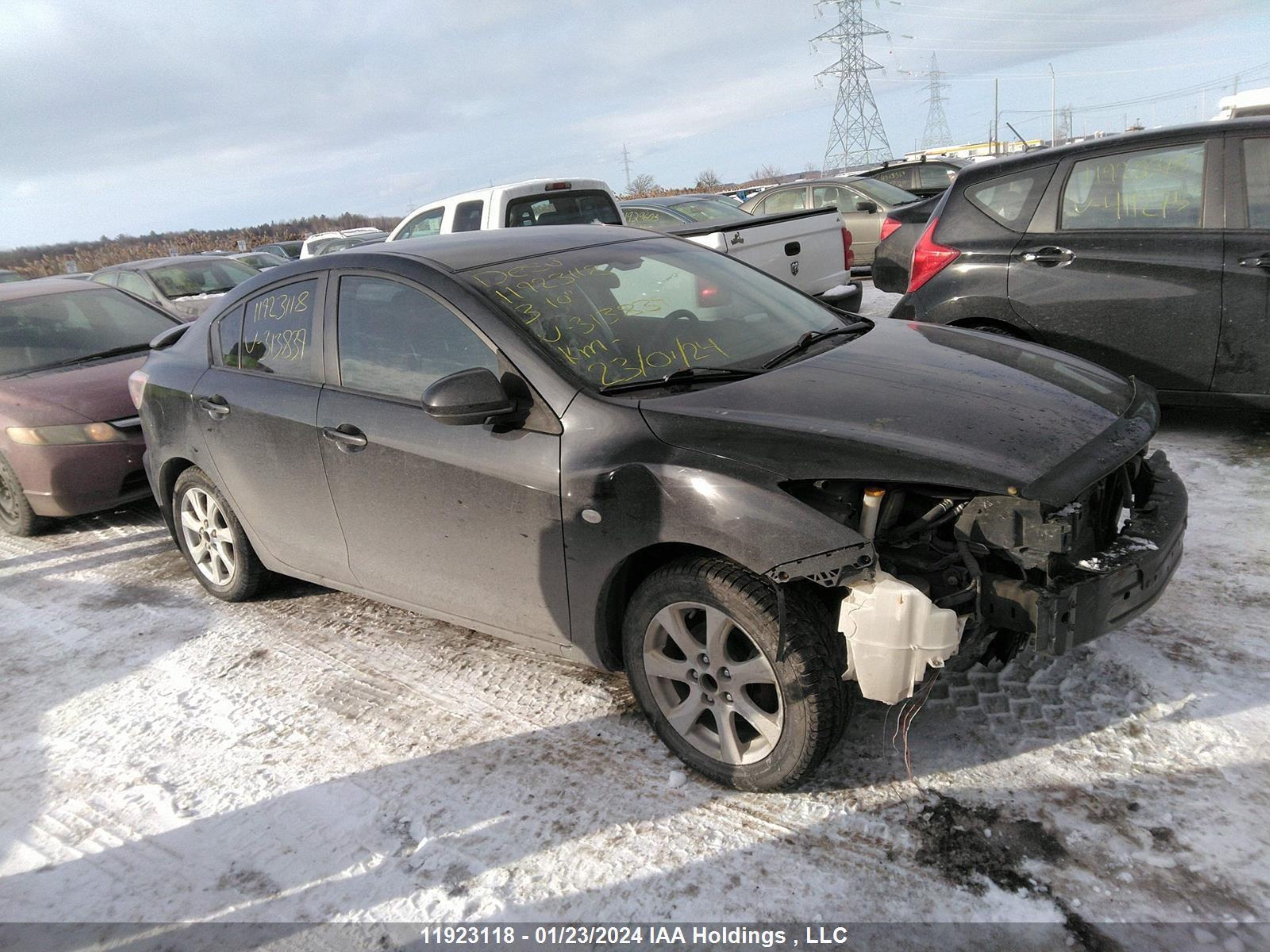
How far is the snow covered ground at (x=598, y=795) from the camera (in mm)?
2426

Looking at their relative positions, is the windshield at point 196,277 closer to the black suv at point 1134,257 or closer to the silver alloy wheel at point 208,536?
the silver alloy wheel at point 208,536

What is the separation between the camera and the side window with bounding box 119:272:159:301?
11023 mm

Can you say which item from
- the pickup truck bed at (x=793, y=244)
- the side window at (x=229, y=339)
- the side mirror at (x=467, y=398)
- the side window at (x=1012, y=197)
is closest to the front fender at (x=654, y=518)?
the side mirror at (x=467, y=398)

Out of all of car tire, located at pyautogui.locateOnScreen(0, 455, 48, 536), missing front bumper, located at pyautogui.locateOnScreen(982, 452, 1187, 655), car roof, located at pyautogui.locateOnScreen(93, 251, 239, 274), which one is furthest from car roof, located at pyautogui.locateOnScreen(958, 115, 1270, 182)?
car roof, located at pyautogui.locateOnScreen(93, 251, 239, 274)

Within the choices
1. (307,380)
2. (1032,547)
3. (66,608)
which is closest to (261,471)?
(307,380)

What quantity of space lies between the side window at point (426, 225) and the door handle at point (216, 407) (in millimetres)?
5220

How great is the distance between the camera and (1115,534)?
110 inches

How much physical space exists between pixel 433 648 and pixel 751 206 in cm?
1310

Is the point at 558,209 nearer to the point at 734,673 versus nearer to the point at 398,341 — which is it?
the point at 398,341

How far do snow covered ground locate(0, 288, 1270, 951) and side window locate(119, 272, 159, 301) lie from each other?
27.0 ft

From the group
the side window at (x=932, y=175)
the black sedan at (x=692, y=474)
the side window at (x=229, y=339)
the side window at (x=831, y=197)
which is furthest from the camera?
the side window at (x=932, y=175)

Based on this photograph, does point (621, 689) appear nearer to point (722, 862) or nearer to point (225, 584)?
point (722, 862)

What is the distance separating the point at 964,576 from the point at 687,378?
1.11m

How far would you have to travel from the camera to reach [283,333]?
4043 mm
